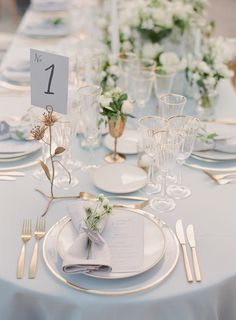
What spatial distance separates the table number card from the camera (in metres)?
1.49

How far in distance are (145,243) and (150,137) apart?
301 millimetres

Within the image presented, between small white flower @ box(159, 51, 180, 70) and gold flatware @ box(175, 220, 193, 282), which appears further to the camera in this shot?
small white flower @ box(159, 51, 180, 70)

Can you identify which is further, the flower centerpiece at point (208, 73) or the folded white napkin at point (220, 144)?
the flower centerpiece at point (208, 73)

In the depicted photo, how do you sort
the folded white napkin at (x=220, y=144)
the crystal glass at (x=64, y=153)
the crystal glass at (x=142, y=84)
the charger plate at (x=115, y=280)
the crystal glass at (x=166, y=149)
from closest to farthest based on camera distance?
the charger plate at (x=115, y=280) < the crystal glass at (x=166, y=149) < the crystal glass at (x=64, y=153) < the folded white napkin at (x=220, y=144) < the crystal glass at (x=142, y=84)

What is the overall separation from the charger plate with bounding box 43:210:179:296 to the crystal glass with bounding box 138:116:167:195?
278 millimetres

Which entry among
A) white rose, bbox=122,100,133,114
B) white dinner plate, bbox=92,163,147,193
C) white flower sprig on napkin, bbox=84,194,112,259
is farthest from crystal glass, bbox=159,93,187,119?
white flower sprig on napkin, bbox=84,194,112,259

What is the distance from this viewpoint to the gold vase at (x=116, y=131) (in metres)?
1.70

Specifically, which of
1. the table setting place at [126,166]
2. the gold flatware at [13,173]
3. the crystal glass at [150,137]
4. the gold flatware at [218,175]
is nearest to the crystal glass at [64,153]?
the table setting place at [126,166]

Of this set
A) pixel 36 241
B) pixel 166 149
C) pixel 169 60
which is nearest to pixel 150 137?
pixel 166 149

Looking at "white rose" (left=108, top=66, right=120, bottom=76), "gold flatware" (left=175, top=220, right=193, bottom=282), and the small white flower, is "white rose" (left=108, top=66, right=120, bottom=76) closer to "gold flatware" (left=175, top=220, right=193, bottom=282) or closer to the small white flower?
the small white flower

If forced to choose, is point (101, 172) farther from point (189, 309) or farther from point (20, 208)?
point (189, 309)

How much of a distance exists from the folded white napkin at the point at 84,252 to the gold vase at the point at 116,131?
41cm

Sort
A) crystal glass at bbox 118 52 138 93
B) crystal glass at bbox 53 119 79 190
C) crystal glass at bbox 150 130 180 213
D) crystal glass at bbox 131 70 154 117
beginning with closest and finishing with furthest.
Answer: crystal glass at bbox 150 130 180 213 → crystal glass at bbox 53 119 79 190 → crystal glass at bbox 131 70 154 117 → crystal glass at bbox 118 52 138 93

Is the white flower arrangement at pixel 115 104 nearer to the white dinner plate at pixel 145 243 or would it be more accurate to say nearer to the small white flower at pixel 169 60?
the white dinner plate at pixel 145 243
